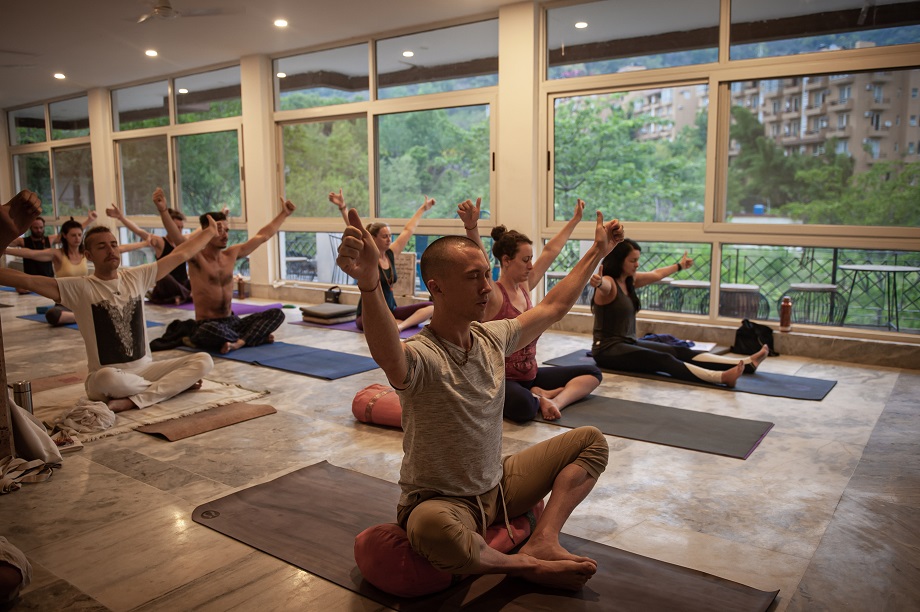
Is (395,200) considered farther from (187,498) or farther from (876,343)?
(187,498)

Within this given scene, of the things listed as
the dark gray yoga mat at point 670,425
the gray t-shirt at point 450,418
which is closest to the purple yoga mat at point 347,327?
the dark gray yoga mat at point 670,425

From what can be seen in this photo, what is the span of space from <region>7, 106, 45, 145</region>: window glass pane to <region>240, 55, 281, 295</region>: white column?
5954mm

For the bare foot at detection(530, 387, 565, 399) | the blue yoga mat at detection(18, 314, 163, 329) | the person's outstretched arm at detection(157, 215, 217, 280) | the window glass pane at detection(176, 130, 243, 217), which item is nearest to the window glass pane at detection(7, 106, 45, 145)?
the window glass pane at detection(176, 130, 243, 217)

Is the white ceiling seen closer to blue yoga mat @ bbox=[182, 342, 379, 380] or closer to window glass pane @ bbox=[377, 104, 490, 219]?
window glass pane @ bbox=[377, 104, 490, 219]

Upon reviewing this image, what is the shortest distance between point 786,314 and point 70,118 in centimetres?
1183

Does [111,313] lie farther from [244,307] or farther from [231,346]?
[244,307]

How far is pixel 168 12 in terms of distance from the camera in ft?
19.2

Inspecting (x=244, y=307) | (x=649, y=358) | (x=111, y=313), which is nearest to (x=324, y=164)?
(x=244, y=307)

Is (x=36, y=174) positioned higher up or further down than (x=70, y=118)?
further down

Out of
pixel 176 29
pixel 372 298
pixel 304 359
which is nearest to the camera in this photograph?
pixel 372 298

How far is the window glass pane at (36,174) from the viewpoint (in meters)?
13.0

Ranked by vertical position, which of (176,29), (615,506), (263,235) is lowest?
(615,506)

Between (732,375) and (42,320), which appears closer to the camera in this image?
Answer: (732,375)

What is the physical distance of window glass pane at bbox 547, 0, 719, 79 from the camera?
235 inches
